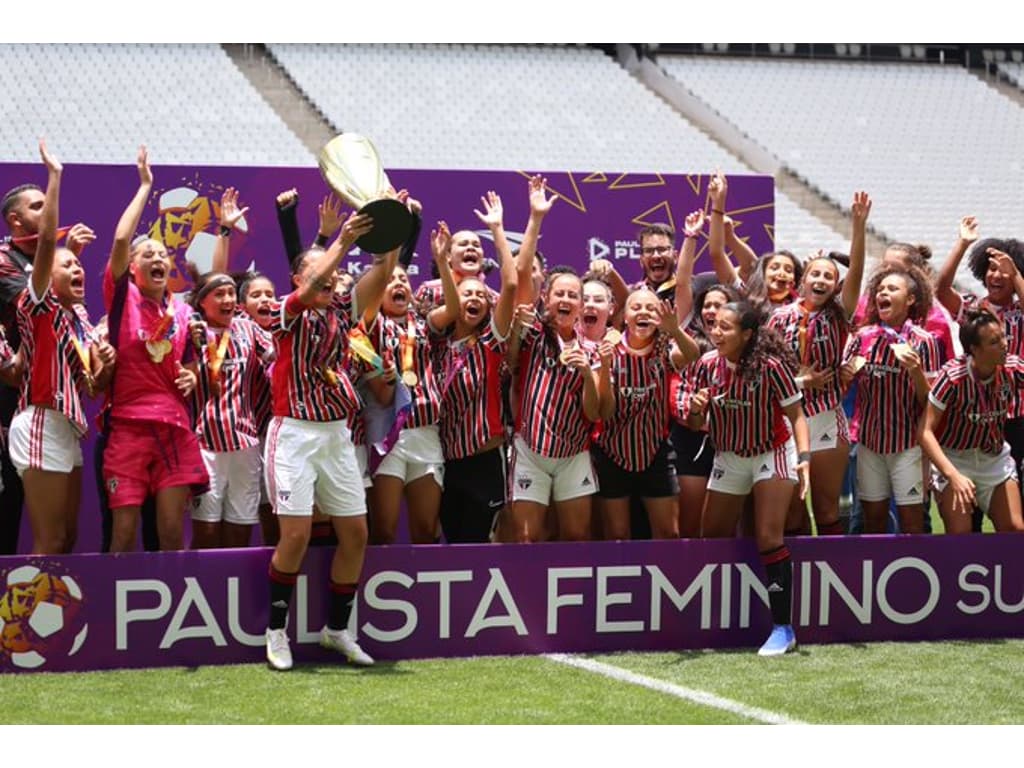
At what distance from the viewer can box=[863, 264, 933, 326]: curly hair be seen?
6512mm

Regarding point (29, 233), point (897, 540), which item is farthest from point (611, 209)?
point (29, 233)

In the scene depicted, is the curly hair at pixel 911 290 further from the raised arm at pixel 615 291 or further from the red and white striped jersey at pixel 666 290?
the raised arm at pixel 615 291

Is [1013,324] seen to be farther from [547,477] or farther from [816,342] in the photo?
[547,477]

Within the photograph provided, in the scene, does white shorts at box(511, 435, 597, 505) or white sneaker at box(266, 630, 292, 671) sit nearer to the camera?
white sneaker at box(266, 630, 292, 671)

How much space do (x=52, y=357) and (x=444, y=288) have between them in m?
1.60

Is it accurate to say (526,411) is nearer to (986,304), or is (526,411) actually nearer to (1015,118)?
(986,304)

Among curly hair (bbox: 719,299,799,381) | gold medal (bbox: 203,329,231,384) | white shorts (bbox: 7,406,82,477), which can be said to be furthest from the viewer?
gold medal (bbox: 203,329,231,384)

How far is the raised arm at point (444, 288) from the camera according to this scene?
5848 millimetres

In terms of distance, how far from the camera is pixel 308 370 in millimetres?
5367

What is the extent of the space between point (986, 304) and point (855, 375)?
92 centimetres

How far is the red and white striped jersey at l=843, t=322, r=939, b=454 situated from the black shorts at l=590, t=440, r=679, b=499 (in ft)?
3.25

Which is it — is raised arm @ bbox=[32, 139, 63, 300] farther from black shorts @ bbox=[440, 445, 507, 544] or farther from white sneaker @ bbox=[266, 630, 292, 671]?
black shorts @ bbox=[440, 445, 507, 544]

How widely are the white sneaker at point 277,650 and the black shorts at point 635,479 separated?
1.55 metres

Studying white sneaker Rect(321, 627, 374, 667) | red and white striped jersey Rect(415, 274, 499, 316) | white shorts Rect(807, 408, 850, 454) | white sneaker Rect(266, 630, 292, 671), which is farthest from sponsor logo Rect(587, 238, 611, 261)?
white sneaker Rect(266, 630, 292, 671)
